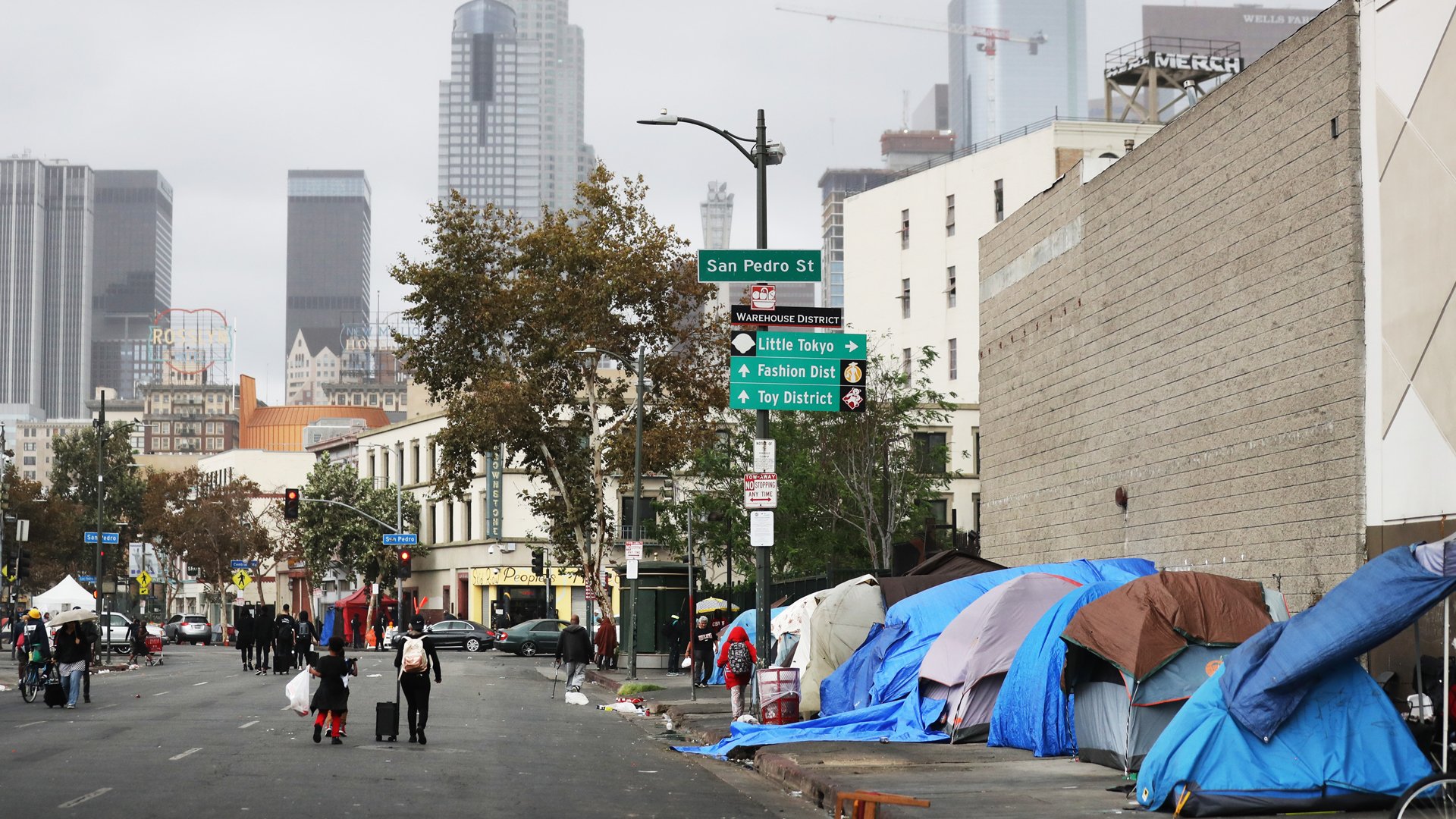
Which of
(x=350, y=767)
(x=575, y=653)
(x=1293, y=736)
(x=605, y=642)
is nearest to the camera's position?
(x=1293, y=736)

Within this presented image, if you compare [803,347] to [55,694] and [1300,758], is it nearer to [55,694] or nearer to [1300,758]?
[1300,758]

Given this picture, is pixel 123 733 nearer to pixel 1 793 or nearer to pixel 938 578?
pixel 1 793

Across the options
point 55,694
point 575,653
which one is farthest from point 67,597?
point 575,653

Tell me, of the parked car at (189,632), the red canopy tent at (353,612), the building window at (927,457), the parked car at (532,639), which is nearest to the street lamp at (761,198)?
the building window at (927,457)

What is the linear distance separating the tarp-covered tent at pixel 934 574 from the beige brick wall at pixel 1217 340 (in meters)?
2.04

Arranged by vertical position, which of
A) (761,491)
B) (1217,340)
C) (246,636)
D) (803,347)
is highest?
(1217,340)

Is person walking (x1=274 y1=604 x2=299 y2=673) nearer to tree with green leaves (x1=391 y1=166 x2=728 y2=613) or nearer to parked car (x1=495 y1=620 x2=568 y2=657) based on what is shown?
tree with green leaves (x1=391 y1=166 x2=728 y2=613)

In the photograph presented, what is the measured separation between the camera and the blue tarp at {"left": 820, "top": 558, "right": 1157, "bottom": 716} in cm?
2147

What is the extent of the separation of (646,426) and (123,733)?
1074 inches

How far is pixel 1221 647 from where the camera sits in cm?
1534

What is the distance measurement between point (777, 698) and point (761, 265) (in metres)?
6.09

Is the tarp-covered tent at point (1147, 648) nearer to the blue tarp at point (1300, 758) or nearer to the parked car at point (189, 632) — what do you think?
the blue tarp at point (1300, 758)

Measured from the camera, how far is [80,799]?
13391 millimetres

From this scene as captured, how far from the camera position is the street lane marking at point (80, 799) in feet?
42.6
